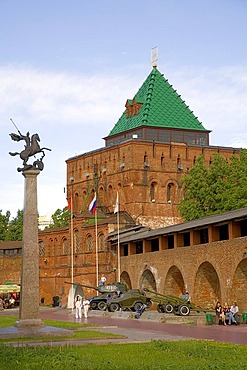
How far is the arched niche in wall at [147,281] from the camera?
175 ft

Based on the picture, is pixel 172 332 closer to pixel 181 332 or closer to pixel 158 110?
pixel 181 332

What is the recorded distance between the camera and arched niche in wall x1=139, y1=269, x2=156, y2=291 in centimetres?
5333

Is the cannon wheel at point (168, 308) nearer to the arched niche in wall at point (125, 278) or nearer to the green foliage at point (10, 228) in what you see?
the arched niche in wall at point (125, 278)

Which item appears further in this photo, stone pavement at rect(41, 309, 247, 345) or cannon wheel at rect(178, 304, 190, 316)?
cannon wheel at rect(178, 304, 190, 316)

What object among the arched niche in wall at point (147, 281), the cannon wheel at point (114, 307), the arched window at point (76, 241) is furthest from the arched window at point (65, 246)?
the cannon wheel at point (114, 307)

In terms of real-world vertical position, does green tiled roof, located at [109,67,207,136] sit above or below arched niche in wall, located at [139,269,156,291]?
above

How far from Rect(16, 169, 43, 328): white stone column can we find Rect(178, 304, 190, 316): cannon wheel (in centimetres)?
1474

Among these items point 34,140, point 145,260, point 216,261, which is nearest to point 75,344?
point 34,140

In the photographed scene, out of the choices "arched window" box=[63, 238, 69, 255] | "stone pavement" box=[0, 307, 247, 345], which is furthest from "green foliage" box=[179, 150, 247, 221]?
"stone pavement" box=[0, 307, 247, 345]

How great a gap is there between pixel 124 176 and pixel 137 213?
12.2 feet

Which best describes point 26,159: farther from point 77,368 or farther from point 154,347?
point 77,368

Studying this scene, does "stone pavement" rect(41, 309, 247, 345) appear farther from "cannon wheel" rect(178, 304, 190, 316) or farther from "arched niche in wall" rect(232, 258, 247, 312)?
"arched niche in wall" rect(232, 258, 247, 312)

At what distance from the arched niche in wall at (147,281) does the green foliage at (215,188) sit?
6.49 metres

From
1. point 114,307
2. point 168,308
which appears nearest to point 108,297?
point 114,307
